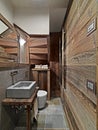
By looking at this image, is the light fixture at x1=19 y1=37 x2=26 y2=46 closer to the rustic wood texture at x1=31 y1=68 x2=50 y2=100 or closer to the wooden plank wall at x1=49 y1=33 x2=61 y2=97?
the rustic wood texture at x1=31 y1=68 x2=50 y2=100

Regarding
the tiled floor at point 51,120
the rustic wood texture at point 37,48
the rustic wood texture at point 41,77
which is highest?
the rustic wood texture at point 37,48

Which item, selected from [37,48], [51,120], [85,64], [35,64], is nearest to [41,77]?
[35,64]

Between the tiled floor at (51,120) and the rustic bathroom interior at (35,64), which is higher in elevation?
the rustic bathroom interior at (35,64)

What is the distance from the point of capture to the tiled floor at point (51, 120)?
2361mm

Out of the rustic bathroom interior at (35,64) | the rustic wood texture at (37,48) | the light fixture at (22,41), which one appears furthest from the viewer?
the rustic wood texture at (37,48)

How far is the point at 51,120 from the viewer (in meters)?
2.64

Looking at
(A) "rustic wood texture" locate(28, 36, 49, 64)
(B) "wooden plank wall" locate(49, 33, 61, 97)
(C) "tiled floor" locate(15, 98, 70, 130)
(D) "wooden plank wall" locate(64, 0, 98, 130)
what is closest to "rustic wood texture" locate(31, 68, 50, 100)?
(A) "rustic wood texture" locate(28, 36, 49, 64)

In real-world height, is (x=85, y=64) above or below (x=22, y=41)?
below

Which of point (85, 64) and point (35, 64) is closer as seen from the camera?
point (85, 64)

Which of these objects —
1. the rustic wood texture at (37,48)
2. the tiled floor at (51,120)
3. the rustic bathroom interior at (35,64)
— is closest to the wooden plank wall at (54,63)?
the rustic bathroom interior at (35,64)

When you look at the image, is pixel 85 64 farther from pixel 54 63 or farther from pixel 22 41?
pixel 54 63

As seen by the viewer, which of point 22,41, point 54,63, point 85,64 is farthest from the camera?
point 54,63

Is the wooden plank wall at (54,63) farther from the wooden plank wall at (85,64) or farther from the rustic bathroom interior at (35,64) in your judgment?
the wooden plank wall at (85,64)

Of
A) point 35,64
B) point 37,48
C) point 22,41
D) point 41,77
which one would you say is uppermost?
point 22,41
